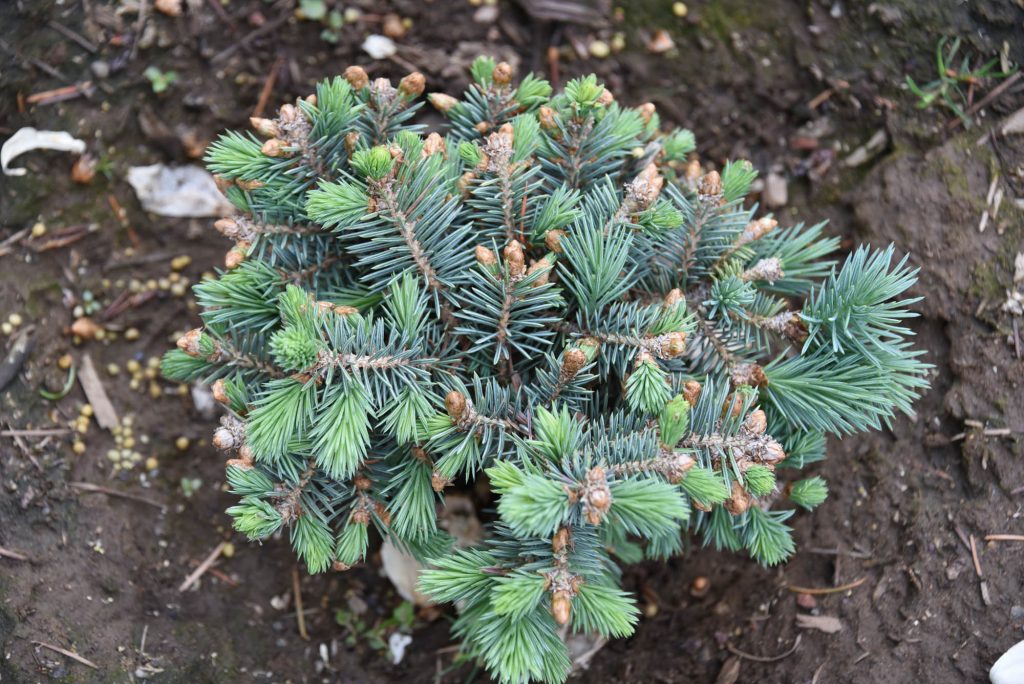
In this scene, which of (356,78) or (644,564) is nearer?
(356,78)

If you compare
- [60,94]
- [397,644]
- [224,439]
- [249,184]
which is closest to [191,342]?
[224,439]

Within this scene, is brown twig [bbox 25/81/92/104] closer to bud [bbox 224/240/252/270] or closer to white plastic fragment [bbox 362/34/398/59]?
white plastic fragment [bbox 362/34/398/59]

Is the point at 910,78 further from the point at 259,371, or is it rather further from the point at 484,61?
the point at 259,371

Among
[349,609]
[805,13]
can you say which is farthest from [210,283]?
[805,13]

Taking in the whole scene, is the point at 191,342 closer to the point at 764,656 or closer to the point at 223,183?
the point at 223,183

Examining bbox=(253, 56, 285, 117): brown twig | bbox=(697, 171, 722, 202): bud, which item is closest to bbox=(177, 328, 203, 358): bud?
bbox=(697, 171, 722, 202): bud

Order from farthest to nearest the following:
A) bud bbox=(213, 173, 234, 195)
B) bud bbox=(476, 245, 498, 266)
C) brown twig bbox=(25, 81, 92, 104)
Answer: brown twig bbox=(25, 81, 92, 104) → bud bbox=(213, 173, 234, 195) → bud bbox=(476, 245, 498, 266)
